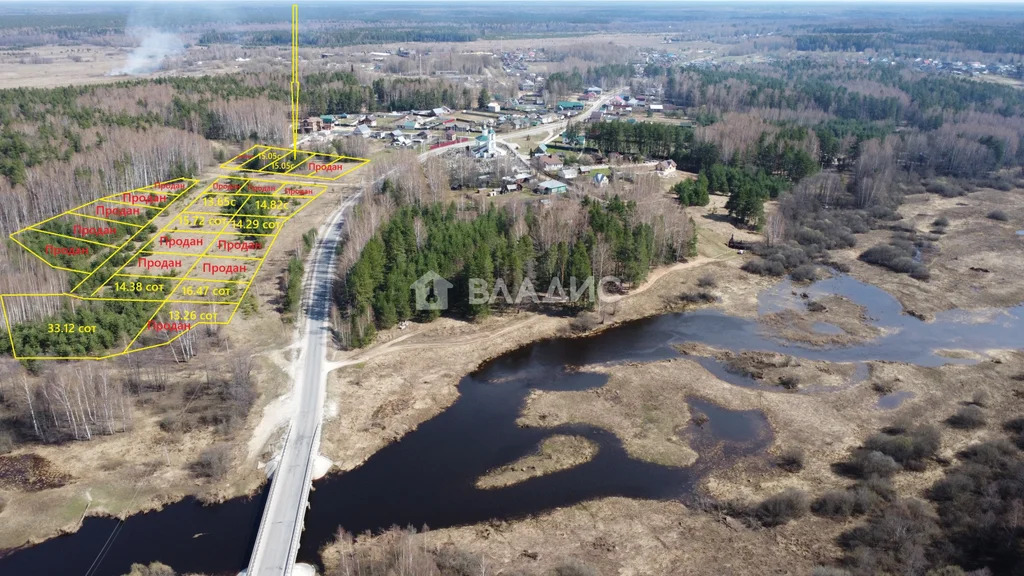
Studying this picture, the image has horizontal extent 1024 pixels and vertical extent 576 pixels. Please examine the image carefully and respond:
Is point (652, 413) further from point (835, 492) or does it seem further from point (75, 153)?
point (75, 153)

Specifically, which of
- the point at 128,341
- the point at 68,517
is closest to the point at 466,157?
the point at 128,341

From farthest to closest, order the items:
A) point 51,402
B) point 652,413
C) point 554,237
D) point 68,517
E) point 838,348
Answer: point 554,237 < point 838,348 < point 652,413 < point 51,402 < point 68,517

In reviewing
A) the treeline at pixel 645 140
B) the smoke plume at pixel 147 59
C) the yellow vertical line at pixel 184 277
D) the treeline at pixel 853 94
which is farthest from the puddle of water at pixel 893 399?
the smoke plume at pixel 147 59

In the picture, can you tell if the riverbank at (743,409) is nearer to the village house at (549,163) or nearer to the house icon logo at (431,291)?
the house icon logo at (431,291)

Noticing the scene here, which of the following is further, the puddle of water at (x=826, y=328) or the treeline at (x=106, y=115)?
the treeline at (x=106, y=115)

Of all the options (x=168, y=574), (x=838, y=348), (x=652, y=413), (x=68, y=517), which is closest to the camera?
(x=168, y=574)

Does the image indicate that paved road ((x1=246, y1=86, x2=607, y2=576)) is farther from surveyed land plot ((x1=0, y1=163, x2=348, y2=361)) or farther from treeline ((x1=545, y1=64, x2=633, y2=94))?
treeline ((x1=545, y1=64, x2=633, y2=94))

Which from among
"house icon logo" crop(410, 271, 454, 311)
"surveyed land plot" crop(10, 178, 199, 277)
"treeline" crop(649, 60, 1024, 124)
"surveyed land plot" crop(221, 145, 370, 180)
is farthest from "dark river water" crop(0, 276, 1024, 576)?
"treeline" crop(649, 60, 1024, 124)
